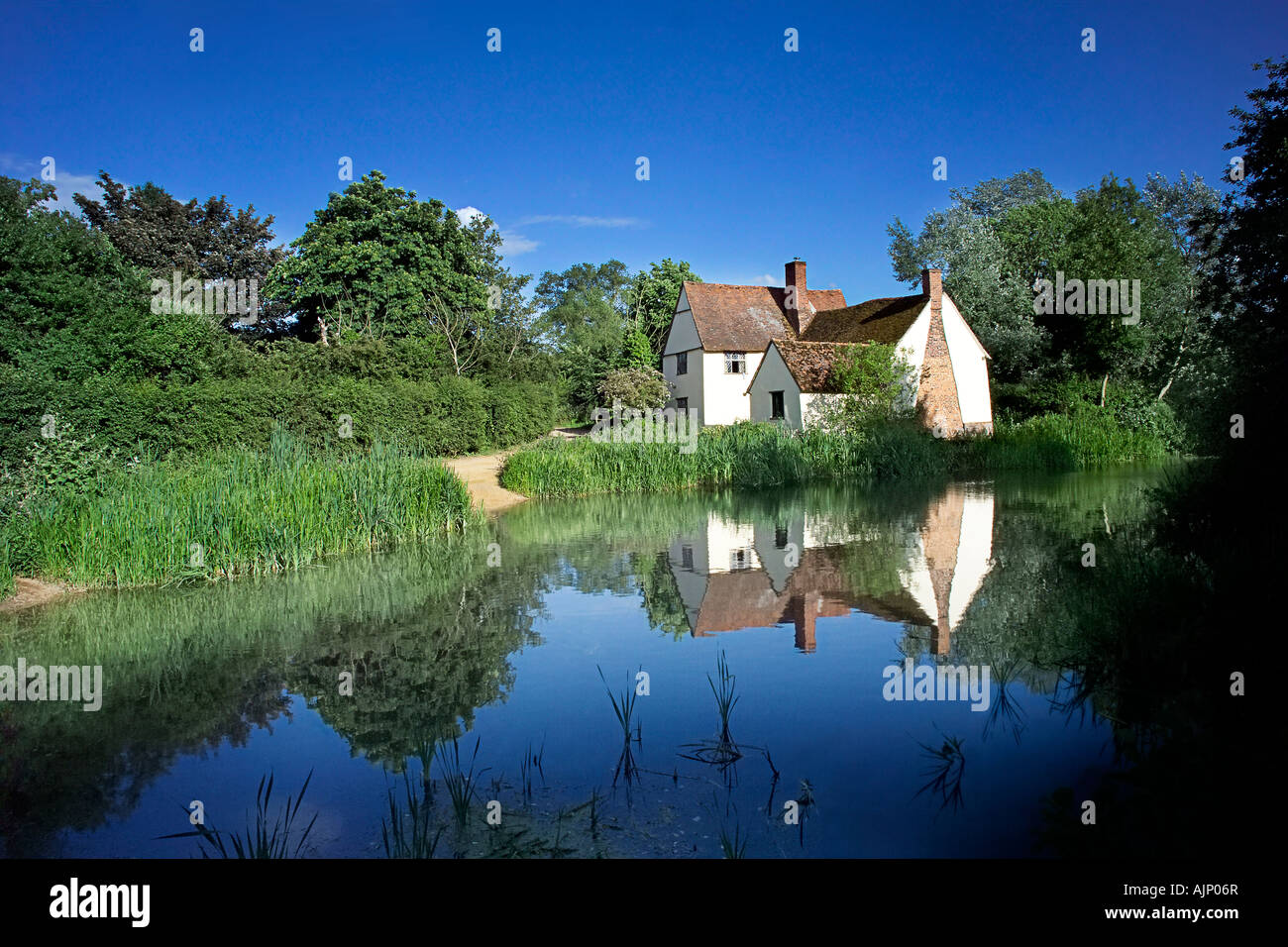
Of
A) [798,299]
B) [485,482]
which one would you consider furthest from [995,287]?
[485,482]

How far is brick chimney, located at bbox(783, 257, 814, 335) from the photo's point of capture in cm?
4672

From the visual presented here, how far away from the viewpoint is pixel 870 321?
135ft

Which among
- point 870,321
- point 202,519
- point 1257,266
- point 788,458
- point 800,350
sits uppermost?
point 870,321

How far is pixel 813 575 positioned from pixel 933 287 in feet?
97.6

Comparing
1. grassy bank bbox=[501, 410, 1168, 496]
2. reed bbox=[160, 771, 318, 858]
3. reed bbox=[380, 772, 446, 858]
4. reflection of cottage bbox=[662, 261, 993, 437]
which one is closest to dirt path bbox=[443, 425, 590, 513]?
grassy bank bbox=[501, 410, 1168, 496]

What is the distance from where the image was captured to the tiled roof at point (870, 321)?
38.3 metres

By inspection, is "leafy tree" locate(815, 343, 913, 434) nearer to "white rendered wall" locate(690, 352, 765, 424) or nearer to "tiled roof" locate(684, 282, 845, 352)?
"white rendered wall" locate(690, 352, 765, 424)

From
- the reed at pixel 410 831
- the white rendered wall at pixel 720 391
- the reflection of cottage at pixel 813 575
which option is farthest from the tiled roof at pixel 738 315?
the reed at pixel 410 831

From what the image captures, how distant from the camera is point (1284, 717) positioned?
5.27m

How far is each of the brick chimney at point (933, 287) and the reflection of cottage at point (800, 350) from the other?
46 mm

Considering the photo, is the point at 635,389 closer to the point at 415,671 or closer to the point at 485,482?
the point at 485,482
